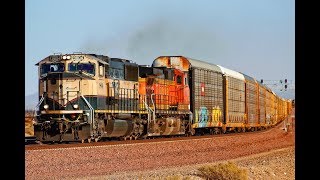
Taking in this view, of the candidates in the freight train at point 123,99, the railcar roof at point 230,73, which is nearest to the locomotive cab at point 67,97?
the freight train at point 123,99

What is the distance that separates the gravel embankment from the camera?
42.8 ft

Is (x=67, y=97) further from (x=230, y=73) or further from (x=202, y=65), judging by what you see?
(x=230, y=73)

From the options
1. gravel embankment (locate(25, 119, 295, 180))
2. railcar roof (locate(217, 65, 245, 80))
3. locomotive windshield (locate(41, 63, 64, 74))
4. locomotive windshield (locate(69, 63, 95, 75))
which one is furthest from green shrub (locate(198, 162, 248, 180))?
railcar roof (locate(217, 65, 245, 80))

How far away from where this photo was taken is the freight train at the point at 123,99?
18562 mm

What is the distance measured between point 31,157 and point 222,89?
2008cm

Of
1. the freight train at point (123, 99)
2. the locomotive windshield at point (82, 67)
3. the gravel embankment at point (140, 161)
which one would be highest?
the locomotive windshield at point (82, 67)

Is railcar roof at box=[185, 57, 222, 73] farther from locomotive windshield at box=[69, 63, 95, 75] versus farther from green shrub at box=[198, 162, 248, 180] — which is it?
green shrub at box=[198, 162, 248, 180]

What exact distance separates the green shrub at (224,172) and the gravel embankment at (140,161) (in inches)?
16.2

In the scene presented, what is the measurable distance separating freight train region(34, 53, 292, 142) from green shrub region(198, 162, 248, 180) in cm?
629

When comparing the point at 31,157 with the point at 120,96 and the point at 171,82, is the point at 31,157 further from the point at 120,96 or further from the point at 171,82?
the point at 171,82

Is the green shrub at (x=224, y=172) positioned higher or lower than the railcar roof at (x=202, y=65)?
lower

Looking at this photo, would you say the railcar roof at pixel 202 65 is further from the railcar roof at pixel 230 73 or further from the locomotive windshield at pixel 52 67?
the locomotive windshield at pixel 52 67
